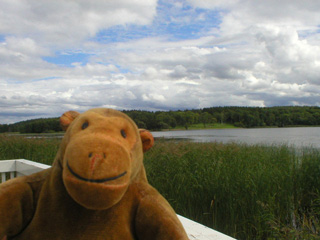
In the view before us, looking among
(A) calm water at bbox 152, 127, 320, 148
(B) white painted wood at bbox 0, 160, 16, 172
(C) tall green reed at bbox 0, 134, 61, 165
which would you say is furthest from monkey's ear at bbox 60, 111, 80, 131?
(C) tall green reed at bbox 0, 134, 61, 165

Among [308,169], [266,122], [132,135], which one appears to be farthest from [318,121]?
[132,135]

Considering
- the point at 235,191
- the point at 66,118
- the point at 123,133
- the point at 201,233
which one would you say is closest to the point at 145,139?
the point at 123,133

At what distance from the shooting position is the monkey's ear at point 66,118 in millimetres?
918

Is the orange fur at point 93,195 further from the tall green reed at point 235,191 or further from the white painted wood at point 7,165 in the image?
the tall green reed at point 235,191

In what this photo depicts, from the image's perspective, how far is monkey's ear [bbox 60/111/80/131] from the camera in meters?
0.92

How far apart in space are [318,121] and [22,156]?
50903 mm

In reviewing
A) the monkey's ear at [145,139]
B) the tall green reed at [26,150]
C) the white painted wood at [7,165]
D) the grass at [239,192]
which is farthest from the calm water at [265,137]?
the tall green reed at [26,150]

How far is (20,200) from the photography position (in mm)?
836

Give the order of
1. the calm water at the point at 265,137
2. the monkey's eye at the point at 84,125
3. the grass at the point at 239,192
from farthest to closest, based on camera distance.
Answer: the calm water at the point at 265,137, the grass at the point at 239,192, the monkey's eye at the point at 84,125

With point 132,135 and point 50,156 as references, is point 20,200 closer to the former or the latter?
point 132,135

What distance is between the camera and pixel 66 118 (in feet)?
3.06

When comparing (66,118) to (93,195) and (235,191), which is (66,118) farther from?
(235,191)

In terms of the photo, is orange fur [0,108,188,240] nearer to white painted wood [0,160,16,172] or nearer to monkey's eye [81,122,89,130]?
monkey's eye [81,122,89,130]

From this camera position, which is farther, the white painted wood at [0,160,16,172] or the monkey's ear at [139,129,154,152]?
the white painted wood at [0,160,16,172]
